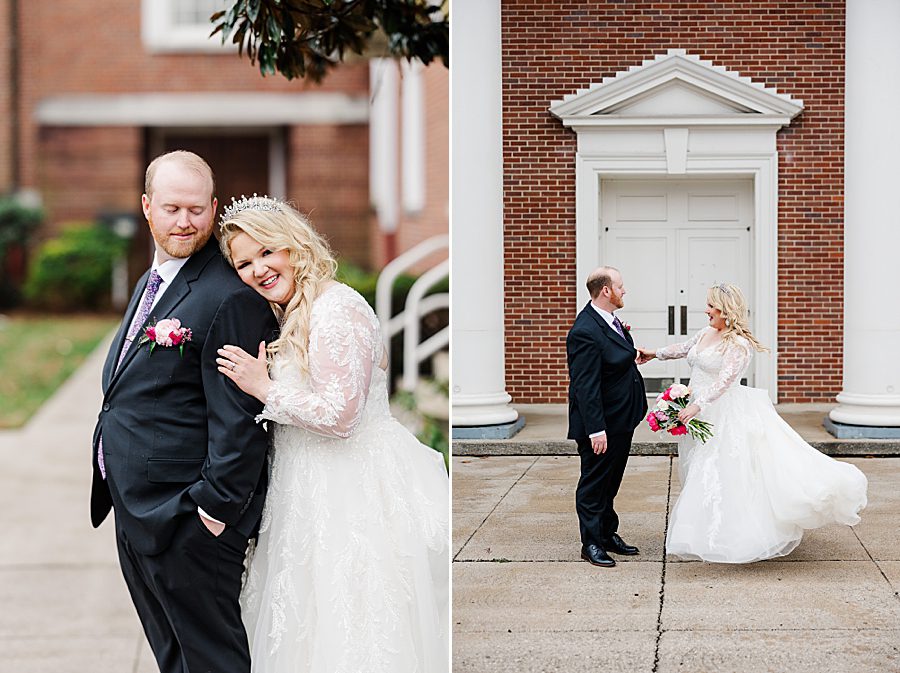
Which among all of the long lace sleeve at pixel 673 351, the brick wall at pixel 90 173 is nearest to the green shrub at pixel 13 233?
the brick wall at pixel 90 173

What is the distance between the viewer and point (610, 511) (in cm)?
373

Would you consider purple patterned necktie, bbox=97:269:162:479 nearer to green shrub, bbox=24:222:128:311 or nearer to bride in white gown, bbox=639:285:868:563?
bride in white gown, bbox=639:285:868:563

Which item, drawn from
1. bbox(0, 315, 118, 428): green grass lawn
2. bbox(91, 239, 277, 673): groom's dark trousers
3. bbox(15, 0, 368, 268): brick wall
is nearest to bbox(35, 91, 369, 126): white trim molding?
bbox(15, 0, 368, 268): brick wall

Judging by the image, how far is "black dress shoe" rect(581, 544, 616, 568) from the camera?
12.1ft

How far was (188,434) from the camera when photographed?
10.3 feet

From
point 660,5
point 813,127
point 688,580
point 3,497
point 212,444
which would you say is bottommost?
point 3,497

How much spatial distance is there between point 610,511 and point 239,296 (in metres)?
1.39

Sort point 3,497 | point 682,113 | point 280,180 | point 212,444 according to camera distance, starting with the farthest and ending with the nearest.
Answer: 1. point 280,180
2. point 3,497
3. point 682,113
4. point 212,444

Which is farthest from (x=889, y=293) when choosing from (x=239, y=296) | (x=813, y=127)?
(x=239, y=296)

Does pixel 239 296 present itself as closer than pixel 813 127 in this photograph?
Yes

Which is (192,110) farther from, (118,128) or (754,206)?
(754,206)

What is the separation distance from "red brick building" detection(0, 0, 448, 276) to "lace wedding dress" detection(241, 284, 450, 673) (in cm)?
1268

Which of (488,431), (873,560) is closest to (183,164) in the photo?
(488,431)

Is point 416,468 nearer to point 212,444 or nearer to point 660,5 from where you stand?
point 212,444
